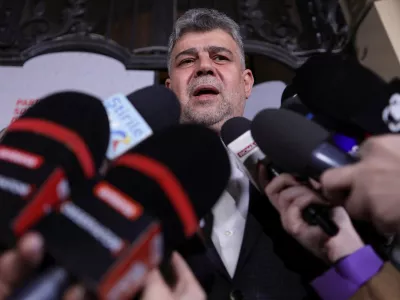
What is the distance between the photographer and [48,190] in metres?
0.31

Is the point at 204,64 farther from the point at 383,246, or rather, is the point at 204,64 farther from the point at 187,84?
the point at 383,246

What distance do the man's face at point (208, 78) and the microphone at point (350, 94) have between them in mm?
516

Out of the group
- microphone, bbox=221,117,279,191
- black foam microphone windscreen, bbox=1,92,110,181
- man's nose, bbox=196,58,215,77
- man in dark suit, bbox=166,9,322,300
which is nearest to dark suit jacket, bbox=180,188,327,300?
man in dark suit, bbox=166,9,322,300

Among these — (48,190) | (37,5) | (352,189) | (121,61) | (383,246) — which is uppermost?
(37,5)

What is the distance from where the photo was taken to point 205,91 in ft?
3.50

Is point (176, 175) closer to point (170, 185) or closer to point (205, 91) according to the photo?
point (170, 185)

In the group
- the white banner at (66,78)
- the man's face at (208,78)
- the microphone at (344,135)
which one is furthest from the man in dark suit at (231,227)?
the white banner at (66,78)

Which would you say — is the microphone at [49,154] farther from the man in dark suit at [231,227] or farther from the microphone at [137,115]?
the man in dark suit at [231,227]

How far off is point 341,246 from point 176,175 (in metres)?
0.33

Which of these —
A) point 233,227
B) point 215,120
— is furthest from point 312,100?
point 215,120

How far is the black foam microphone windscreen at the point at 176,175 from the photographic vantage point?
13.1 inches

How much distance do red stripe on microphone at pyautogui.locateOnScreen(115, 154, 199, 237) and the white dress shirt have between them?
0.39m

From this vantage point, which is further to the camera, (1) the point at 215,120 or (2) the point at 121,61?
(2) the point at 121,61

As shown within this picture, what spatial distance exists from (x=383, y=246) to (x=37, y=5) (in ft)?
5.90
